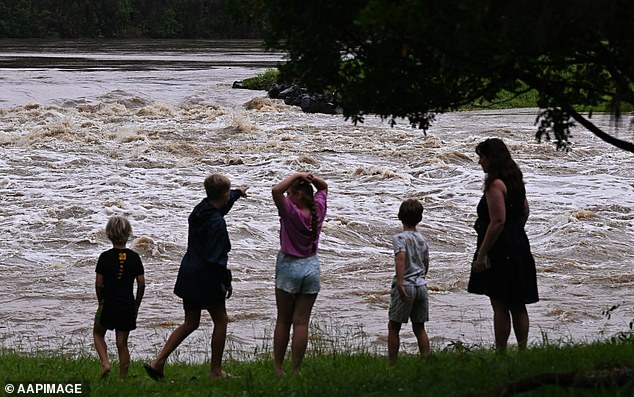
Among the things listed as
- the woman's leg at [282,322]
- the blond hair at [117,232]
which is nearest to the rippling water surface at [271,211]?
Answer: the woman's leg at [282,322]

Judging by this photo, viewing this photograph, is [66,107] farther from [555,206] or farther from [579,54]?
[579,54]

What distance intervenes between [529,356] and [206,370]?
8.75ft

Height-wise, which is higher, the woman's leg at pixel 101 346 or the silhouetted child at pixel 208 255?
the silhouetted child at pixel 208 255

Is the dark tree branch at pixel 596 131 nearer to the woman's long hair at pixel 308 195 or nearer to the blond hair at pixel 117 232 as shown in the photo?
the woman's long hair at pixel 308 195

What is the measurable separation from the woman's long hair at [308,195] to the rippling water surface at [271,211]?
3011mm

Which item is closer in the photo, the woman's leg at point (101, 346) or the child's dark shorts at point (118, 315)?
the child's dark shorts at point (118, 315)

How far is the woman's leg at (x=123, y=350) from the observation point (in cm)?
815

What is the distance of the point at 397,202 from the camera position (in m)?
21.4

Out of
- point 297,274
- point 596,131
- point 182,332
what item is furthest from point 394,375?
point 596,131

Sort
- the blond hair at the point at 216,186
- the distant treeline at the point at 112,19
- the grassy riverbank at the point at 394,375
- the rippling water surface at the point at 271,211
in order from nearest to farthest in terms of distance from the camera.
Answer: the grassy riverbank at the point at 394,375 < the blond hair at the point at 216,186 < the rippling water surface at the point at 271,211 < the distant treeline at the point at 112,19

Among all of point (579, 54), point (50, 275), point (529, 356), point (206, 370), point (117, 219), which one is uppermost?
point (579, 54)

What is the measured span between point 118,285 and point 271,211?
12.4 m

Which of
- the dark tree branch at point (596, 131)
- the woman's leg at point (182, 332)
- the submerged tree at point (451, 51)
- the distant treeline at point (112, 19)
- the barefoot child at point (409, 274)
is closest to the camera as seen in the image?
the submerged tree at point (451, 51)

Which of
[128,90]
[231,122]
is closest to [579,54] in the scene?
[231,122]
